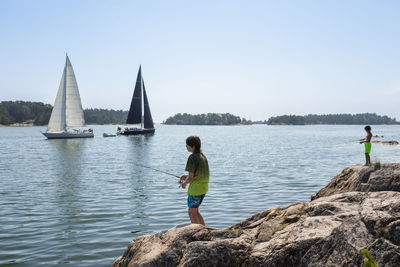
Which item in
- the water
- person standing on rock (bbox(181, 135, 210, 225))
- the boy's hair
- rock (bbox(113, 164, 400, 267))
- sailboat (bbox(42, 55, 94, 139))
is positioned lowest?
the water

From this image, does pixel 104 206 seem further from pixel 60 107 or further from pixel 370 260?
pixel 60 107

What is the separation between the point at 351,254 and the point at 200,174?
3.02m

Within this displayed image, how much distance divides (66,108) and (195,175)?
67.4 metres

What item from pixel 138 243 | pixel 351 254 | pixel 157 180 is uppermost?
pixel 351 254

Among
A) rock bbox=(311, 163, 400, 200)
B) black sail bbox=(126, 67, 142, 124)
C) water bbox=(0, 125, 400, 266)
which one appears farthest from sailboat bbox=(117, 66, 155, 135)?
rock bbox=(311, 163, 400, 200)

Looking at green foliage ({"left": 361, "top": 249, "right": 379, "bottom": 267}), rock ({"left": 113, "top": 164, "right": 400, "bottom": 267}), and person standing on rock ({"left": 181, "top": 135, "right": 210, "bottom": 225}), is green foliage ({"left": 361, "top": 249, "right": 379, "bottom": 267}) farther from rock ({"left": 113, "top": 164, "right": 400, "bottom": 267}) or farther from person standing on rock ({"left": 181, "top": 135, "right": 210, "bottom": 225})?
person standing on rock ({"left": 181, "top": 135, "right": 210, "bottom": 225})

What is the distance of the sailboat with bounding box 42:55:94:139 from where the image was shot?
67.9m

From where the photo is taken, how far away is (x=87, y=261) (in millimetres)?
8352

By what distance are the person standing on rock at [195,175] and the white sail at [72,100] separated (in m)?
67.1

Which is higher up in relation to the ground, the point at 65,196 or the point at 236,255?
the point at 236,255

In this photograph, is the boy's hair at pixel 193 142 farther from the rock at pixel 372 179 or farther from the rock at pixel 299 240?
the rock at pixel 372 179

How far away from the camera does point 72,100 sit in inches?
2709

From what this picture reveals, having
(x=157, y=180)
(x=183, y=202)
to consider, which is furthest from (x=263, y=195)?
(x=157, y=180)

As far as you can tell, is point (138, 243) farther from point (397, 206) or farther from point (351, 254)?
point (397, 206)
